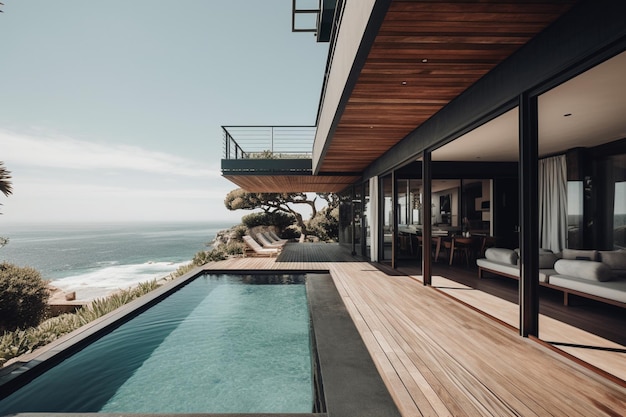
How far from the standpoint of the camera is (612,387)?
206cm

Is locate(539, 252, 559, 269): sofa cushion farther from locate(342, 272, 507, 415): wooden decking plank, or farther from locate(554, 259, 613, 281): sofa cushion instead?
locate(342, 272, 507, 415): wooden decking plank

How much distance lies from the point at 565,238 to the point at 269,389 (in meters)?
7.30

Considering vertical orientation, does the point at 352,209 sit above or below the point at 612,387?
above

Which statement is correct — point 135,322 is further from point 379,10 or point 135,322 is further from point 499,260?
point 499,260

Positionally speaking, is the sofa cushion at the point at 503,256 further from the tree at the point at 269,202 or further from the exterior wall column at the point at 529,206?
the tree at the point at 269,202

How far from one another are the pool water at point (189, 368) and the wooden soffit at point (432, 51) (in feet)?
10.1

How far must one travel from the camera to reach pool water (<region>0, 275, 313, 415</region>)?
8.74 feet

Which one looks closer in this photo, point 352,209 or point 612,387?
point 612,387

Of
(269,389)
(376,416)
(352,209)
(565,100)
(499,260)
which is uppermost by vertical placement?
(565,100)

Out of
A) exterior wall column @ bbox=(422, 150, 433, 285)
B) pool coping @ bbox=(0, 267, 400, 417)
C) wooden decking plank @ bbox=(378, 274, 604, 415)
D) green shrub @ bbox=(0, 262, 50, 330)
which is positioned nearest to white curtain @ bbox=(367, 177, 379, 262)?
exterior wall column @ bbox=(422, 150, 433, 285)

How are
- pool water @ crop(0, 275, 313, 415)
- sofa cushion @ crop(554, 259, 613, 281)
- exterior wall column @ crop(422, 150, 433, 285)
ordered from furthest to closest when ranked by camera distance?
exterior wall column @ crop(422, 150, 433, 285), sofa cushion @ crop(554, 259, 613, 281), pool water @ crop(0, 275, 313, 415)

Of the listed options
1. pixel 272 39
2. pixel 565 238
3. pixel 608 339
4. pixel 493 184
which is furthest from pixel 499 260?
pixel 272 39

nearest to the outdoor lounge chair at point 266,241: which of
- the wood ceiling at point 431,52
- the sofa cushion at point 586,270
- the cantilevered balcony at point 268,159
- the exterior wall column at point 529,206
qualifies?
the cantilevered balcony at point 268,159

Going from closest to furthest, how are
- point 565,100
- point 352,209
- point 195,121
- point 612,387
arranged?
point 612,387 < point 565,100 < point 352,209 < point 195,121
